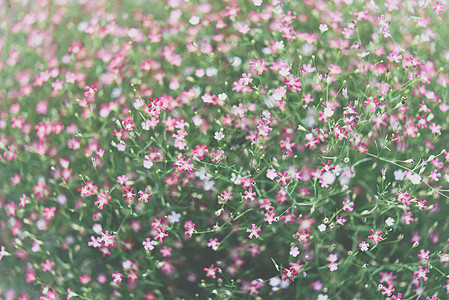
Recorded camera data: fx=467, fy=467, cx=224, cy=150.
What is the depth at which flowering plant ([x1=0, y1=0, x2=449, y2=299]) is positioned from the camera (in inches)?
73.7

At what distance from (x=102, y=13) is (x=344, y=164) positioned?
1636 mm

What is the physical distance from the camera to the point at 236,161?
202 cm

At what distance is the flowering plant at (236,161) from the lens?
1.87 m

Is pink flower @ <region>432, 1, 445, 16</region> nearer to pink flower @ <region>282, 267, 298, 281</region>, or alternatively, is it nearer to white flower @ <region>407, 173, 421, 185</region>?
white flower @ <region>407, 173, 421, 185</region>

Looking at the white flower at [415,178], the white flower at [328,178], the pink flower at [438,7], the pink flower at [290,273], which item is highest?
the pink flower at [438,7]

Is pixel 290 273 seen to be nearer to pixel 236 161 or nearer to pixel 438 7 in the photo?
pixel 236 161

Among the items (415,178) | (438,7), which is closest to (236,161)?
(415,178)

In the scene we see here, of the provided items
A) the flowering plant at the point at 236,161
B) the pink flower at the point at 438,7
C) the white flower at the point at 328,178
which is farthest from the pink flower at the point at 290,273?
the pink flower at the point at 438,7

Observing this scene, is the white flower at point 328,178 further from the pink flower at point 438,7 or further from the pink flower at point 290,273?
the pink flower at point 438,7

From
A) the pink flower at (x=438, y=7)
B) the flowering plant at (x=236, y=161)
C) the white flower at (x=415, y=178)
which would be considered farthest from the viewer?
the pink flower at (x=438, y=7)

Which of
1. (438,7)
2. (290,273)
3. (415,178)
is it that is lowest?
(290,273)

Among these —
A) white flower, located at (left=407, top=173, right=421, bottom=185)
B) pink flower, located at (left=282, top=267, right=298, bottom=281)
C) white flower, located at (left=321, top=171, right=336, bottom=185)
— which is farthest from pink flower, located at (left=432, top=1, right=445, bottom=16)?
pink flower, located at (left=282, top=267, right=298, bottom=281)

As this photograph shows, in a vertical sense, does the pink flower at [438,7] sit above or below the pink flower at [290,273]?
above

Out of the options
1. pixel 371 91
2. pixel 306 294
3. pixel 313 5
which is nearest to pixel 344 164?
→ pixel 371 91
